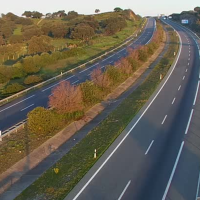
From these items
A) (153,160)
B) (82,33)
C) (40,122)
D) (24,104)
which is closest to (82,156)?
(153,160)

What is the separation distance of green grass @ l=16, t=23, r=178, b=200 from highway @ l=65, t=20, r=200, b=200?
47 centimetres

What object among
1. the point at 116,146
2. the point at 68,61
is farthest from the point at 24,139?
the point at 68,61

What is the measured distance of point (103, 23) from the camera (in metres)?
117

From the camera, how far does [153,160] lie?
1858 cm

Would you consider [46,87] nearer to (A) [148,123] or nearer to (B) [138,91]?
(B) [138,91]

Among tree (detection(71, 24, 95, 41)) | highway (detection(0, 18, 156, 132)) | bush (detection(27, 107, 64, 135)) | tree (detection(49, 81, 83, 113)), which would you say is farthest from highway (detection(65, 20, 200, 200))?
tree (detection(71, 24, 95, 41))

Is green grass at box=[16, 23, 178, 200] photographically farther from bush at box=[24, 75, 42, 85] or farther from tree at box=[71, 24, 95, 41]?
tree at box=[71, 24, 95, 41]

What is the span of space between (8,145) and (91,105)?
11191mm

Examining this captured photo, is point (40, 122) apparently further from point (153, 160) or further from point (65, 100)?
point (153, 160)

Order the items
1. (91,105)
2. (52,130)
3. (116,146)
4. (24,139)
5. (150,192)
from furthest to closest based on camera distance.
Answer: (91,105) → (52,130) → (24,139) → (116,146) → (150,192)

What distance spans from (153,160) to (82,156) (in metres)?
4.29

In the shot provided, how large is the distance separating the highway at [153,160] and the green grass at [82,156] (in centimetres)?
47

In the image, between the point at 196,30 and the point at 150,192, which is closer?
the point at 150,192

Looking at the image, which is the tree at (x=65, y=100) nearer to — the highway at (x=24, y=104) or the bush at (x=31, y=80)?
the highway at (x=24, y=104)
